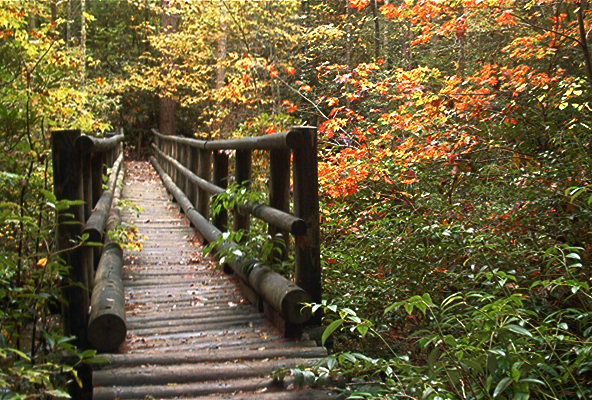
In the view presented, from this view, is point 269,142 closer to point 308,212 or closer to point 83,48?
point 308,212

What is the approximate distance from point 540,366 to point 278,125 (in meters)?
6.87

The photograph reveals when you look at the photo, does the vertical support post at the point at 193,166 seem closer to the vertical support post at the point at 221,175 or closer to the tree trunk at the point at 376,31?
the vertical support post at the point at 221,175

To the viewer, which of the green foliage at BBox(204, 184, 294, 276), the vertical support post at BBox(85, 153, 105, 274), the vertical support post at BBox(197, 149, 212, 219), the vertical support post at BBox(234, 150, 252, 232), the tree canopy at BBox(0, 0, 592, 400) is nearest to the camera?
the tree canopy at BBox(0, 0, 592, 400)

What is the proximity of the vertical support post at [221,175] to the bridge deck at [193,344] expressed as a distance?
516 millimetres

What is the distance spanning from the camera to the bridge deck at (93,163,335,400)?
362 cm

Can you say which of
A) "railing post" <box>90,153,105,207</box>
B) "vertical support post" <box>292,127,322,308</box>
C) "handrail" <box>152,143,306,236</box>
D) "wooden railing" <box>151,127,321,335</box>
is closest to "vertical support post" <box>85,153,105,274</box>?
"railing post" <box>90,153,105,207</box>

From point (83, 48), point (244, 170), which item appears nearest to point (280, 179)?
point (244, 170)

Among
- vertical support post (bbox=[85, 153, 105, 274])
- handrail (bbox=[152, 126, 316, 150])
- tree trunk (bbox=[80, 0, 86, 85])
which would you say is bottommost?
vertical support post (bbox=[85, 153, 105, 274])

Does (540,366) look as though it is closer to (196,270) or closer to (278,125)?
(196,270)

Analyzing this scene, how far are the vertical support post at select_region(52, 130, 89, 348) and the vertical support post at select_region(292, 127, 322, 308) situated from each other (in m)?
1.51

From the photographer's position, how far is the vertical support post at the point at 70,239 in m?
4.12

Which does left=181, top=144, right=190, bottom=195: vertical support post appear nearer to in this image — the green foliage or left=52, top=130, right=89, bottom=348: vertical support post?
the green foliage

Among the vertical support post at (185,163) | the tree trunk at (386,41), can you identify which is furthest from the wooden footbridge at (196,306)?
the tree trunk at (386,41)

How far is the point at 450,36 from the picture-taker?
48.4 feet
